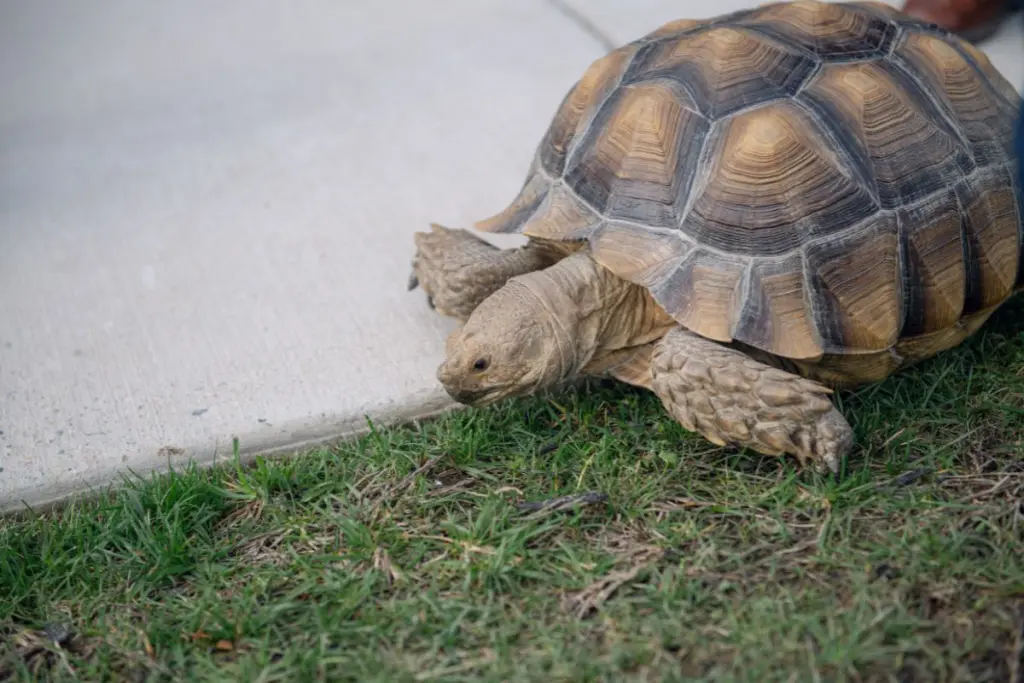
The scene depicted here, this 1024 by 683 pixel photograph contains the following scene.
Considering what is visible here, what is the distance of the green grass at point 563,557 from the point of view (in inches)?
78.0

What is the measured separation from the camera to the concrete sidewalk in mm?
2943

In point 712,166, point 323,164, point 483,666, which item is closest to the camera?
point 483,666

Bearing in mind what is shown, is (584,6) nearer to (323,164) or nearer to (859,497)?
(323,164)

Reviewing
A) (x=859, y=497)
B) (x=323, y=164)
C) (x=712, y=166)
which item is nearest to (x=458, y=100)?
(x=323, y=164)

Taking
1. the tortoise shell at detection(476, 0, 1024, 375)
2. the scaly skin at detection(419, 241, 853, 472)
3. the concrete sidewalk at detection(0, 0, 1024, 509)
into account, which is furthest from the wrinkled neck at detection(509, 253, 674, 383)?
the concrete sidewalk at detection(0, 0, 1024, 509)

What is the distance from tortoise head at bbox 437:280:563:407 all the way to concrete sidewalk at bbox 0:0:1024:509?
1.16ft

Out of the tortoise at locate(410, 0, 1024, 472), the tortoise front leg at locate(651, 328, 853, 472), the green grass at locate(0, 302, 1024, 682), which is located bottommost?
the green grass at locate(0, 302, 1024, 682)

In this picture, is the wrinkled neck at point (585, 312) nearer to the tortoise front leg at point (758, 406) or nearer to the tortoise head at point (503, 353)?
the tortoise head at point (503, 353)

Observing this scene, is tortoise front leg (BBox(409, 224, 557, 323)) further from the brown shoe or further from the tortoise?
the brown shoe

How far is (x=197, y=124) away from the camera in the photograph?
446 centimetres

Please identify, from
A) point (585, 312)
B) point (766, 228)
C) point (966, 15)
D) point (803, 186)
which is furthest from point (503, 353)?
point (966, 15)

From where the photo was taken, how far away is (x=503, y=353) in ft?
8.31

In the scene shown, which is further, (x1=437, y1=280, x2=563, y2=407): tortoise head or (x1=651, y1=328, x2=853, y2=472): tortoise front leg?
(x1=437, y1=280, x2=563, y2=407): tortoise head

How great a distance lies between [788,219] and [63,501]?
1.97m
